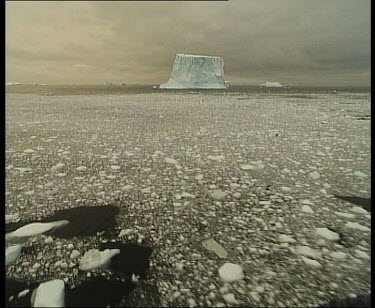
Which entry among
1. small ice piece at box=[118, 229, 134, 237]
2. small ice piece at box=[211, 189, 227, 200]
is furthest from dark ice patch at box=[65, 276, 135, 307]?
small ice piece at box=[211, 189, 227, 200]

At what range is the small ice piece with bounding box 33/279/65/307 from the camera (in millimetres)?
796

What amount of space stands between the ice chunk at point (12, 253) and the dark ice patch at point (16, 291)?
111mm

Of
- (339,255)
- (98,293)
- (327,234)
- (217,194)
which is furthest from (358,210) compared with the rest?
(98,293)

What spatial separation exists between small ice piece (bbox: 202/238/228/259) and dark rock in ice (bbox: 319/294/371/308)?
39 cm

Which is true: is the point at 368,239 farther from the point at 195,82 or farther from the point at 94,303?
the point at 195,82

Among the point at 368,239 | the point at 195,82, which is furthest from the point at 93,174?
the point at 195,82

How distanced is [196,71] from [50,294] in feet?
82.0

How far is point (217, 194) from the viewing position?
1630mm

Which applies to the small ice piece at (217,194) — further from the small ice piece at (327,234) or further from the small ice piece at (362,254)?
the small ice piece at (362,254)

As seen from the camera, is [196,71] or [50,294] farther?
[196,71]

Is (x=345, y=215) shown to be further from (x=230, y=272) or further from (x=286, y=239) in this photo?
(x=230, y=272)

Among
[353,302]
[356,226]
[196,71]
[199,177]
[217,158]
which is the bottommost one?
[353,302]

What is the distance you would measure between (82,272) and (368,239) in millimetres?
1272

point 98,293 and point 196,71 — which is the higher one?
point 196,71
